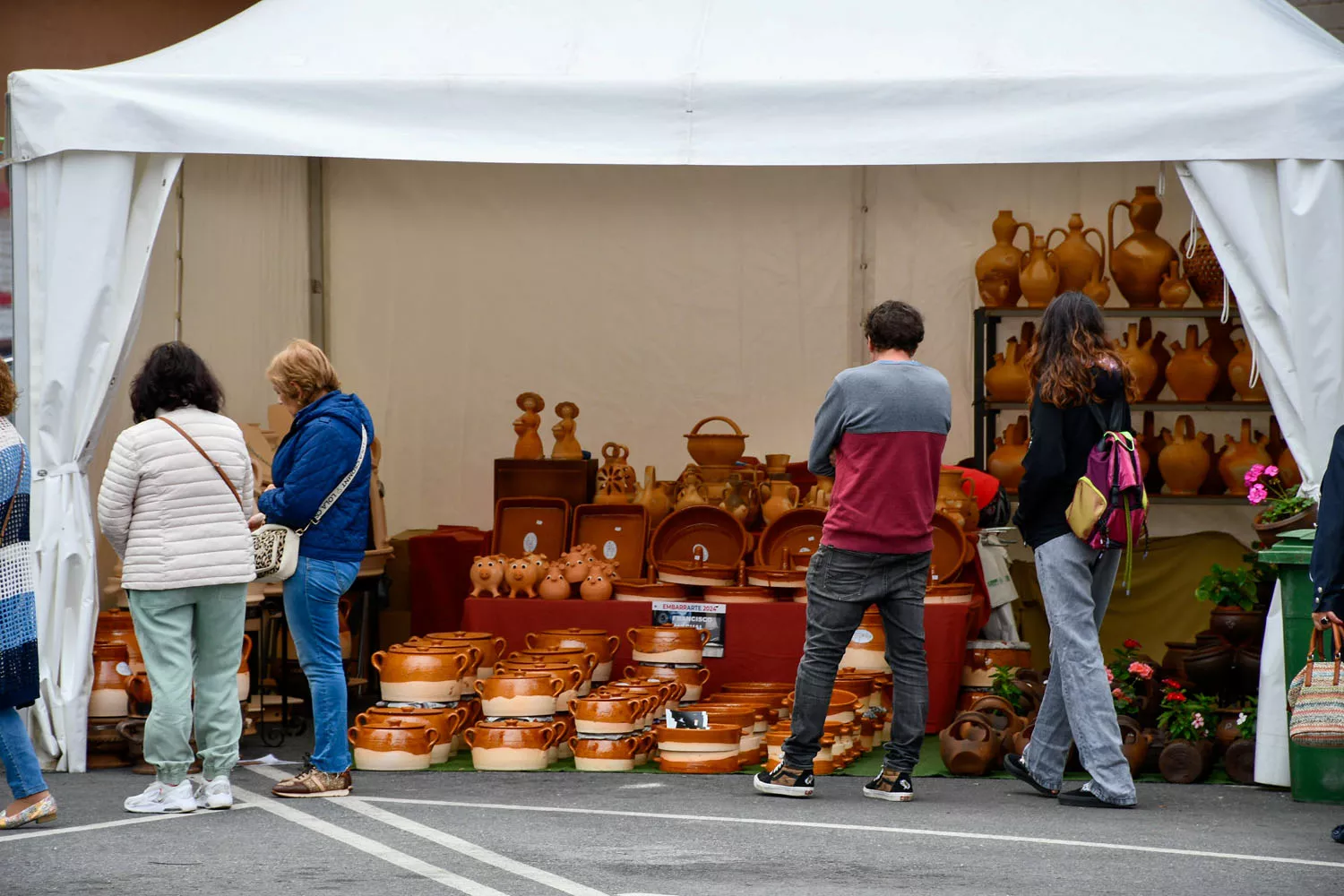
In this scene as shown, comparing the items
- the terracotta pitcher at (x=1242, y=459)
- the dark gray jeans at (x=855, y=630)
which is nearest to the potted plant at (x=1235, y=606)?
the dark gray jeans at (x=855, y=630)

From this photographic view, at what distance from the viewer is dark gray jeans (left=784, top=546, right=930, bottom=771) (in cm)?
472

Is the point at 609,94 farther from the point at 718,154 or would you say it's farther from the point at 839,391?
the point at 839,391

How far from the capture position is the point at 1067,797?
482cm

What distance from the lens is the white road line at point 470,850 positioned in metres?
3.74

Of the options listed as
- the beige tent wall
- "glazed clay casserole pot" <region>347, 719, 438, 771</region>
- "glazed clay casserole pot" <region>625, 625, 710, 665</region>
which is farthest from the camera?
the beige tent wall

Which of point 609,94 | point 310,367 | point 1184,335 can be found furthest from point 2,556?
point 1184,335

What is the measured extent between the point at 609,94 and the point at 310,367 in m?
1.29

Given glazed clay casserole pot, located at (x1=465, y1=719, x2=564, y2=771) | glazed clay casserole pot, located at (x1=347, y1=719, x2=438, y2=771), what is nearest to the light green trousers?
glazed clay casserole pot, located at (x1=347, y1=719, x2=438, y2=771)

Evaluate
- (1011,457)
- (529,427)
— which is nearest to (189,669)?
(529,427)

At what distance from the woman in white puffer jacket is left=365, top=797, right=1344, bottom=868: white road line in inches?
21.8

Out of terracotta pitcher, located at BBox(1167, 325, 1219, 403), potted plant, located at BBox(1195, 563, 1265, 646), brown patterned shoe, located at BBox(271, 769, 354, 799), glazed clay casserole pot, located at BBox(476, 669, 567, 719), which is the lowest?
brown patterned shoe, located at BBox(271, 769, 354, 799)

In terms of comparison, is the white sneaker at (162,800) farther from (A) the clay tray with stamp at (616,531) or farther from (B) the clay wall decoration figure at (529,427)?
(B) the clay wall decoration figure at (529,427)

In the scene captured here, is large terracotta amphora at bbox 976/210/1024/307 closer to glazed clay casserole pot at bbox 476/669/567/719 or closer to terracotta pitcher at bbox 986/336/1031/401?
terracotta pitcher at bbox 986/336/1031/401

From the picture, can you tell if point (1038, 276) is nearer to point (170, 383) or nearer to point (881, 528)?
point (881, 528)
